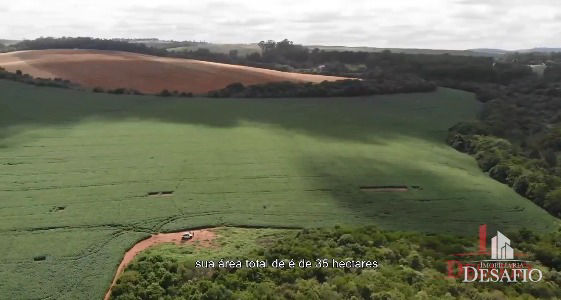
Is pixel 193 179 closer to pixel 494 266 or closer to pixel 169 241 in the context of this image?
pixel 169 241

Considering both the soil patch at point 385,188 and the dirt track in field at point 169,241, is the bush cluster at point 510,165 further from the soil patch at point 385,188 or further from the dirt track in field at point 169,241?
the dirt track in field at point 169,241

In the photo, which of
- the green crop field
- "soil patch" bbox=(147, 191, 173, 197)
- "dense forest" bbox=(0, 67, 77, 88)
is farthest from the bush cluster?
"dense forest" bbox=(0, 67, 77, 88)

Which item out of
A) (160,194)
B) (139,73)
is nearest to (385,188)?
(160,194)

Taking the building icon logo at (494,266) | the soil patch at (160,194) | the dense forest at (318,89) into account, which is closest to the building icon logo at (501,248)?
the building icon logo at (494,266)

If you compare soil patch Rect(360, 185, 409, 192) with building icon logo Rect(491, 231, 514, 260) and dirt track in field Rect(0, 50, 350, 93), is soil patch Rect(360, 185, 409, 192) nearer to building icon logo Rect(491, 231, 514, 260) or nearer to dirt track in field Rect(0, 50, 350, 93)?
building icon logo Rect(491, 231, 514, 260)

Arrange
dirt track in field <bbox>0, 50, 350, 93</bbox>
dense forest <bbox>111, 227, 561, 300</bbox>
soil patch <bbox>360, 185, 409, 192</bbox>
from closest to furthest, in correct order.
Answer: dense forest <bbox>111, 227, 561, 300</bbox> < soil patch <bbox>360, 185, 409, 192</bbox> < dirt track in field <bbox>0, 50, 350, 93</bbox>

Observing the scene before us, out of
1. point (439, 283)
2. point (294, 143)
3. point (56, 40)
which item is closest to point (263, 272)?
point (439, 283)

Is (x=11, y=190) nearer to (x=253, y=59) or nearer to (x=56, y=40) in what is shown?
(x=253, y=59)
